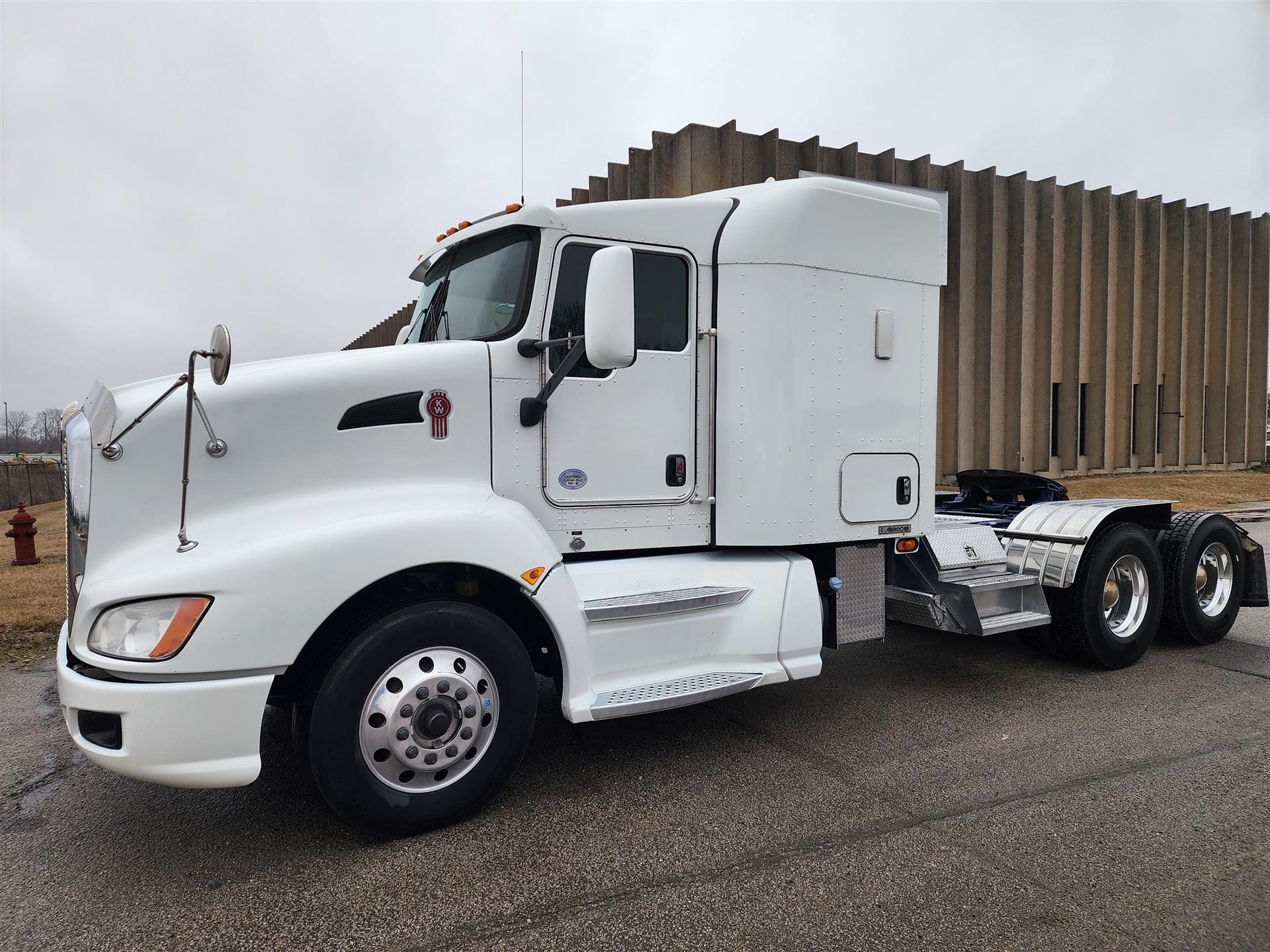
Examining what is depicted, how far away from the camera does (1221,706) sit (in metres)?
4.83

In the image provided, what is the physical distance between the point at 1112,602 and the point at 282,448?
18.0 ft

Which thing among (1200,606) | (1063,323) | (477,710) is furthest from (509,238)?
(1063,323)

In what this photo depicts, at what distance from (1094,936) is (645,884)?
148cm

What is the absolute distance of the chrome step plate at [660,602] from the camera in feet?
12.3

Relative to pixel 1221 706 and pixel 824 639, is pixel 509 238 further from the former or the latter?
pixel 1221 706

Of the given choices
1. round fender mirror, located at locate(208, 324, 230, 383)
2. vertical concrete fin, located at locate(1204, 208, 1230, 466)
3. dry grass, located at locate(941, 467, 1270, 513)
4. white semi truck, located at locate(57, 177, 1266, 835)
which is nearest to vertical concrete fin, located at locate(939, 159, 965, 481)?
dry grass, located at locate(941, 467, 1270, 513)

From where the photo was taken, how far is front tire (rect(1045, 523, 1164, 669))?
5.51 metres

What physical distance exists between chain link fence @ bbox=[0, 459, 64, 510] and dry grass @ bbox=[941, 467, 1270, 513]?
2462cm

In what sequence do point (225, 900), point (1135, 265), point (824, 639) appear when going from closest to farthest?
point (225, 900) → point (824, 639) → point (1135, 265)

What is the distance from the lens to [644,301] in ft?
13.5

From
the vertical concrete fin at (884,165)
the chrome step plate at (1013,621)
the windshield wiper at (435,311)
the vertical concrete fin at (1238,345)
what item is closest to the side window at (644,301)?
the windshield wiper at (435,311)

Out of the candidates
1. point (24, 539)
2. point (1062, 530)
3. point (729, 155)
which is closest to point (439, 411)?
point (1062, 530)

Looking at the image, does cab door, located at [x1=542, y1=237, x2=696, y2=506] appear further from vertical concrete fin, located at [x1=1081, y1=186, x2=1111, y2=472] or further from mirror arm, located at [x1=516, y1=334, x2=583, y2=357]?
vertical concrete fin, located at [x1=1081, y1=186, x2=1111, y2=472]

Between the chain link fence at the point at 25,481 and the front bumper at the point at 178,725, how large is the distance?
2325 centimetres
